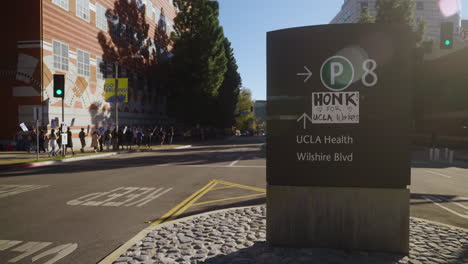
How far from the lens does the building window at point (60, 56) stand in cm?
2617

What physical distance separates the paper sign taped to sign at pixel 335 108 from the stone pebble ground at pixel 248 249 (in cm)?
185

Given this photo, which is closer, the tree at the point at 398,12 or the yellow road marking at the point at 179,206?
the yellow road marking at the point at 179,206

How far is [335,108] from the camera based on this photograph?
4.67 m

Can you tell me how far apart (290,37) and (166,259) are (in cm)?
354

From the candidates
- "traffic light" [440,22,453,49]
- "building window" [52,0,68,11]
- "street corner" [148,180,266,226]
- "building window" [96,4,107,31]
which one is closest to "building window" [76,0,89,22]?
"building window" [52,0,68,11]

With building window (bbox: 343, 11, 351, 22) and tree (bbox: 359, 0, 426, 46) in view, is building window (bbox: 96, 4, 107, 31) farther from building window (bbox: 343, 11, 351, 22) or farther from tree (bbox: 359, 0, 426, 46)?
building window (bbox: 343, 11, 351, 22)

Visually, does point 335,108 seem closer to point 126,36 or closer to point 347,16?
point 126,36

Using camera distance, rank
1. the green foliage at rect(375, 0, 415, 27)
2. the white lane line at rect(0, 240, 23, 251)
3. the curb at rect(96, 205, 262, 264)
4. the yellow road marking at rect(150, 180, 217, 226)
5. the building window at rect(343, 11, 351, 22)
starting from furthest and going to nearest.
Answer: the building window at rect(343, 11, 351, 22) < the green foliage at rect(375, 0, 415, 27) < the yellow road marking at rect(150, 180, 217, 226) < the white lane line at rect(0, 240, 23, 251) < the curb at rect(96, 205, 262, 264)

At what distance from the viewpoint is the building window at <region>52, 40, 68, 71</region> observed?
26.2 m

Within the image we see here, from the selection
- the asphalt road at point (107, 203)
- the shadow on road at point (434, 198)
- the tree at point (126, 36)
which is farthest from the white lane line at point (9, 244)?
the tree at point (126, 36)

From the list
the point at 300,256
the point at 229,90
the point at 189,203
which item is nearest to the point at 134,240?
the point at 300,256

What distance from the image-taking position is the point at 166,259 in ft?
13.9

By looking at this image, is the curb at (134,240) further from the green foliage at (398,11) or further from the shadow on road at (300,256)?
the green foliage at (398,11)

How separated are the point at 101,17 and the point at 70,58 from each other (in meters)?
7.69
